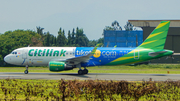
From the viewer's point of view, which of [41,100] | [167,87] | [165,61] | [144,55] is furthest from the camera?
[165,61]

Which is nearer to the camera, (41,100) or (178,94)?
(41,100)

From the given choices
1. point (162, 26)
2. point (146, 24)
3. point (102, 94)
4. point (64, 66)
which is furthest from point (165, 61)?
point (102, 94)


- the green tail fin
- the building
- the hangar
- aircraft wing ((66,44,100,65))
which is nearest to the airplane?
the green tail fin

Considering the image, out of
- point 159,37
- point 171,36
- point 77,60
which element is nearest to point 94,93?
point 77,60

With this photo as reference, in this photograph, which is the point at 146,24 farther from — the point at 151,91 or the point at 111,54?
the point at 151,91

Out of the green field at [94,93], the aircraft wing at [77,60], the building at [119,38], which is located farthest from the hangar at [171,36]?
the green field at [94,93]

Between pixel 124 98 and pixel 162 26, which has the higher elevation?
pixel 162 26

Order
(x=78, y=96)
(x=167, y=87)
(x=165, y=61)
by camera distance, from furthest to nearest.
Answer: (x=165, y=61) < (x=167, y=87) < (x=78, y=96)

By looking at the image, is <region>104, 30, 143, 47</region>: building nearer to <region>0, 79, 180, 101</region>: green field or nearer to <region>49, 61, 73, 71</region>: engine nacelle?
<region>49, 61, 73, 71</region>: engine nacelle

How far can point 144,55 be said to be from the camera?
33062 millimetres

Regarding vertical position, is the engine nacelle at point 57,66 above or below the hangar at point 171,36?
below

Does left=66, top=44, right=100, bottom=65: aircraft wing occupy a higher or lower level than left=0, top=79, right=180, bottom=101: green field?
higher

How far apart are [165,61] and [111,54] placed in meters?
40.1

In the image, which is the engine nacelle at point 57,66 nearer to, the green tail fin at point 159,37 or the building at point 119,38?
the green tail fin at point 159,37
